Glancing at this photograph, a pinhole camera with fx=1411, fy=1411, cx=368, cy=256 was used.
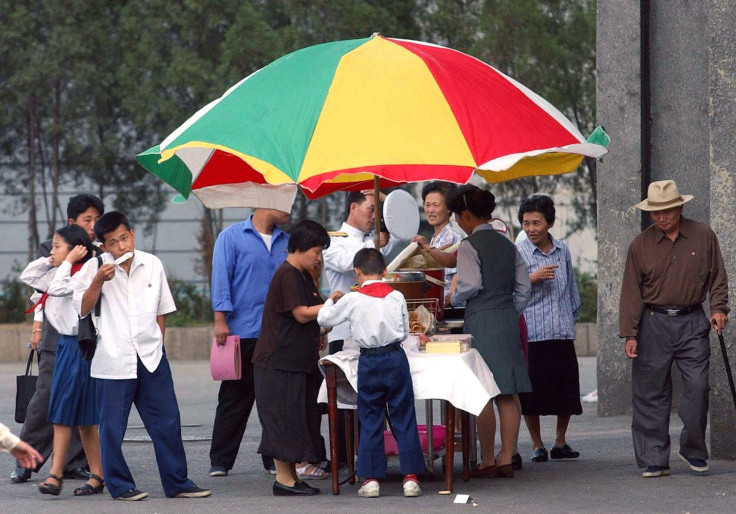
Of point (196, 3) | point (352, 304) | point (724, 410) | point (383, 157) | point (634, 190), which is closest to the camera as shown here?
point (383, 157)

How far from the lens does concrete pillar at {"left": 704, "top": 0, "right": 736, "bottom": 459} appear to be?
923cm

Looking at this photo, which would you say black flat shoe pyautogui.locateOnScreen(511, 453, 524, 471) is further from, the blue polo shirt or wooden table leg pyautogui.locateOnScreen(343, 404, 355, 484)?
the blue polo shirt

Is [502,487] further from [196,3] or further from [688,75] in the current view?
[196,3]

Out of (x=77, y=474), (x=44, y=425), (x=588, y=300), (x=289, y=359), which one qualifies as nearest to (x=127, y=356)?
(x=289, y=359)

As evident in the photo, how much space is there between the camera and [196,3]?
18641 millimetres

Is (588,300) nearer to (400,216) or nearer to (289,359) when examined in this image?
(400,216)

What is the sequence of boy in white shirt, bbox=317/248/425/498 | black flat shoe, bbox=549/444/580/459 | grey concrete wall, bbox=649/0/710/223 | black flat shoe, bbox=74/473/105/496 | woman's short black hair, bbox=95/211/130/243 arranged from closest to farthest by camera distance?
boy in white shirt, bbox=317/248/425/498, woman's short black hair, bbox=95/211/130/243, black flat shoe, bbox=74/473/105/496, black flat shoe, bbox=549/444/580/459, grey concrete wall, bbox=649/0/710/223

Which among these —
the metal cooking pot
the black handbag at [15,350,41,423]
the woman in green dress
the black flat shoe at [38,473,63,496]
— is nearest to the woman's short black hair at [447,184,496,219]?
the woman in green dress

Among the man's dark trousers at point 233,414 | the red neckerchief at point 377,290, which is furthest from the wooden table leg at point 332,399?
the man's dark trousers at point 233,414

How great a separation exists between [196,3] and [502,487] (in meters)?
11.6

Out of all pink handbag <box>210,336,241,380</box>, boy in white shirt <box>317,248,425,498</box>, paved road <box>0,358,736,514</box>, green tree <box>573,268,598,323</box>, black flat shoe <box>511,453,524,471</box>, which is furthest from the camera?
green tree <box>573,268,598,323</box>

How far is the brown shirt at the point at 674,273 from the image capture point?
8664 mm

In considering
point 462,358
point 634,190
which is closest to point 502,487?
point 462,358

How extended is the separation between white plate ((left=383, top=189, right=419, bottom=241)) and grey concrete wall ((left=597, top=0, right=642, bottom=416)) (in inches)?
132
